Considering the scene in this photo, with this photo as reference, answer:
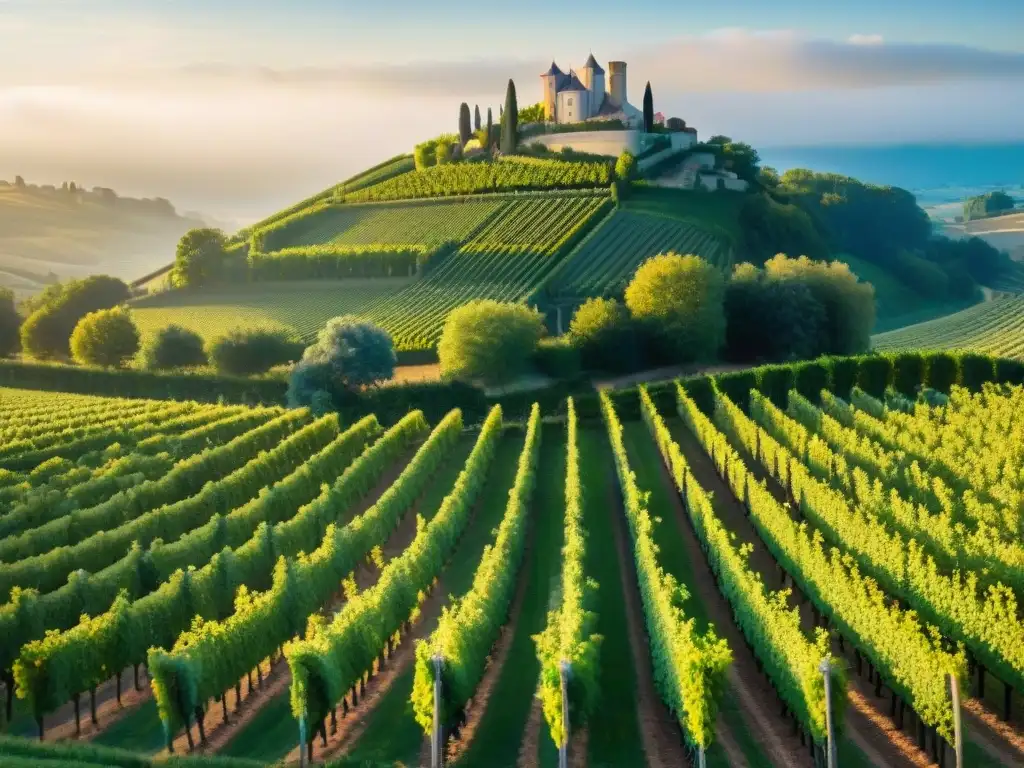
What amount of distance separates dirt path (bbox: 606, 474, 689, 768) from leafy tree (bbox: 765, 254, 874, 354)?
1851 inches

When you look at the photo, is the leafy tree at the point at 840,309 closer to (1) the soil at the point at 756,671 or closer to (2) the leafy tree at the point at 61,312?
(1) the soil at the point at 756,671

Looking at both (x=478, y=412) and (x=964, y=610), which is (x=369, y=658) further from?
(x=478, y=412)

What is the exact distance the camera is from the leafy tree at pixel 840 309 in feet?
258

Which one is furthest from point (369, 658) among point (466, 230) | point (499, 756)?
point (466, 230)

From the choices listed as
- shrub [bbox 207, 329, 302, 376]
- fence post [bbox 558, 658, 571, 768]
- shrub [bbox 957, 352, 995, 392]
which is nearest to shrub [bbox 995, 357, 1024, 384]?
shrub [bbox 957, 352, 995, 392]

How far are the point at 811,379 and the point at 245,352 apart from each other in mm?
39777

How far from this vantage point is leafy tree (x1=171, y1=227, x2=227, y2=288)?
11625 centimetres

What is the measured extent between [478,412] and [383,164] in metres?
94.1

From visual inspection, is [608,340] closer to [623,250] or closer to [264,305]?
[623,250]

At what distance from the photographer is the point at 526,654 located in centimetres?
2819

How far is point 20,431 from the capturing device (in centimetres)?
Result: 5634

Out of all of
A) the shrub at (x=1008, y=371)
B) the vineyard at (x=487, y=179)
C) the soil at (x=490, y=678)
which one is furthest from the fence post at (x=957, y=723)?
the vineyard at (x=487, y=179)

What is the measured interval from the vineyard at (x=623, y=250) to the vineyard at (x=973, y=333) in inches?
686

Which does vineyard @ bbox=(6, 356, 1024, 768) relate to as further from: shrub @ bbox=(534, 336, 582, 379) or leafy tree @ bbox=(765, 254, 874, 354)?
leafy tree @ bbox=(765, 254, 874, 354)
